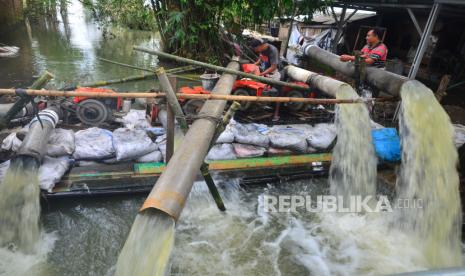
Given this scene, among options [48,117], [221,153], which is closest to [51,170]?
[48,117]

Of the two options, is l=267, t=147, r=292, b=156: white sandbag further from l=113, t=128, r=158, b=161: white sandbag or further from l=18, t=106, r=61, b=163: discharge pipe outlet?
l=18, t=106, r=61, b=163: discharge pipe outlet

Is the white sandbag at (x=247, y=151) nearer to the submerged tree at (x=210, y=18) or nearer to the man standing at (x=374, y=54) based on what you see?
the man standing at (x=374, y=54)

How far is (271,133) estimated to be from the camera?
5910 mm

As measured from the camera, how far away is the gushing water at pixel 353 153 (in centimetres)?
489

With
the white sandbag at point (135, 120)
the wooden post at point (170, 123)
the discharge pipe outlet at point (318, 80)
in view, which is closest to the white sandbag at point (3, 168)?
the white sandbag at point (135, 120)

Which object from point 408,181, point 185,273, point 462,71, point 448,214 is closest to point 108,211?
point 185,273

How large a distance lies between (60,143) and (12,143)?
66 centimetres

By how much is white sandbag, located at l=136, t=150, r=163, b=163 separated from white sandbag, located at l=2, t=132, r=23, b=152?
67.4 inches

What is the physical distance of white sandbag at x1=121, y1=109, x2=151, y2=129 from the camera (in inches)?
229

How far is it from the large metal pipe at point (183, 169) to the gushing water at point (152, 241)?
0.10 meters

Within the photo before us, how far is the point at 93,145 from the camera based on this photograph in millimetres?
4973

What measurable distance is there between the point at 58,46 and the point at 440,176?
1748cm

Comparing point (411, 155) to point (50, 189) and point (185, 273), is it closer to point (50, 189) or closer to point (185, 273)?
point (185, 273)

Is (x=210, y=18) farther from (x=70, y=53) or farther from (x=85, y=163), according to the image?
(x=85, y=163)
